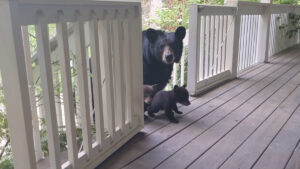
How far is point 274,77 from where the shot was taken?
4.05 m

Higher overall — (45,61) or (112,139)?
(45,61)

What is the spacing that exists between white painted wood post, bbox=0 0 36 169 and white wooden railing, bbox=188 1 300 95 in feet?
6.82

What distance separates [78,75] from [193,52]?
5.63ft

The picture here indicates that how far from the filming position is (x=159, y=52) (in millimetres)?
2422

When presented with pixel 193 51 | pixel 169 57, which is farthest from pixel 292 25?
pixel 169 57

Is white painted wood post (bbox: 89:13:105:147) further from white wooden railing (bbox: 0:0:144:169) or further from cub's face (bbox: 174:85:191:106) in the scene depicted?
cub's face (bbox: 174:85:191:106)

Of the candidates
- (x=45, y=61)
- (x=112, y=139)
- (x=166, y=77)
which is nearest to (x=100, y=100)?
(x=112, y=139)

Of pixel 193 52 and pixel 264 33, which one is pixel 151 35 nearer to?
pixel 193 52

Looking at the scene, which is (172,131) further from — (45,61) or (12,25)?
(12,25)

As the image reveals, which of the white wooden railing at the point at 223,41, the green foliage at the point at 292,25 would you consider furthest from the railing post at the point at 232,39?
the green foliage at the point at 292,25

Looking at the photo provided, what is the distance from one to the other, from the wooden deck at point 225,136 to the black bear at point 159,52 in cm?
39

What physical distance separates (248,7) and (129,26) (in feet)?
→ 9.03

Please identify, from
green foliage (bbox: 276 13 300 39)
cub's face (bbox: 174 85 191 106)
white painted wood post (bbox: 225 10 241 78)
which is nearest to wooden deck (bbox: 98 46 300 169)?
cub's face (bbox: 174 85 191 106)

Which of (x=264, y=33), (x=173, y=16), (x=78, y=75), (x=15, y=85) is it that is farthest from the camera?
(x=173, y=16)
